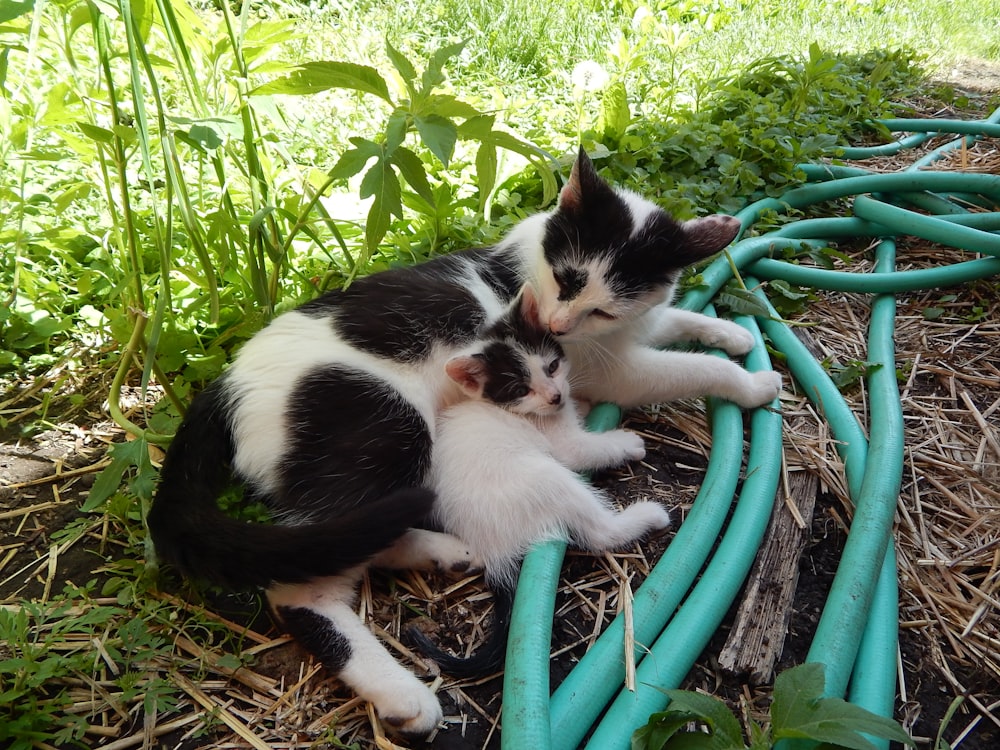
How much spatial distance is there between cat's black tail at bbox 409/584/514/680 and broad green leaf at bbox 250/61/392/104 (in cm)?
107

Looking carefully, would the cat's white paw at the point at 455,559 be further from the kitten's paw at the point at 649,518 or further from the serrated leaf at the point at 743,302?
the serrated leaf at the point at 743,302

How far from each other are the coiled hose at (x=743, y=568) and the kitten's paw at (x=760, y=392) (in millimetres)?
32

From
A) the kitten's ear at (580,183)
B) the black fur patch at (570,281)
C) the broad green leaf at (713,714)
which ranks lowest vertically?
the broad green leaf at (713,714)

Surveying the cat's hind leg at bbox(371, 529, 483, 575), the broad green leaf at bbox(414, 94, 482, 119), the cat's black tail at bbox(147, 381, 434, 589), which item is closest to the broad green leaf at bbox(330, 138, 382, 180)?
the broad green leaf at bbox(414, 94, 482, 119)

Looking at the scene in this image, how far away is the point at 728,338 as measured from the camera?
1.98m

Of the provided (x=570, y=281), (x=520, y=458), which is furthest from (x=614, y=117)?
(x=520, y=458)

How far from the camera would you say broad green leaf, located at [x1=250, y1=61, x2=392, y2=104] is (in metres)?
→ 1.27

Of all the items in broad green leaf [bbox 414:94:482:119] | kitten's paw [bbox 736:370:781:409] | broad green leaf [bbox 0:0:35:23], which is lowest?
kitten's paw [bbox 736:370:781:409]

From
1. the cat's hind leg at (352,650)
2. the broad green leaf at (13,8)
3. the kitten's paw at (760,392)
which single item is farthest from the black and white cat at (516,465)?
the broad green leaf at (13,8)

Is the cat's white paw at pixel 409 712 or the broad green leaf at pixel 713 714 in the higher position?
the broad green leaf at pixel 713 714

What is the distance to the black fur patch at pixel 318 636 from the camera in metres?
1.21

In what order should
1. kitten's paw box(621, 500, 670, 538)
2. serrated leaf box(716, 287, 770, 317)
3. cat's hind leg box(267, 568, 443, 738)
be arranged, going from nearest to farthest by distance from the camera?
cat's hind leg box(267, 568, 443, 738)
kitten's paw box(621, 500, 670, 538)
serrated leaf box(716, 287, 770, 317)

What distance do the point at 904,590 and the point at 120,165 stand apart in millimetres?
2014

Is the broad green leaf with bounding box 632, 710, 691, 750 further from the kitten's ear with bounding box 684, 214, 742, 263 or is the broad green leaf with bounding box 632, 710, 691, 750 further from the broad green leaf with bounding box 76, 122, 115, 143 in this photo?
the broad green leaf with bounding box 76, 122, 115, 143
